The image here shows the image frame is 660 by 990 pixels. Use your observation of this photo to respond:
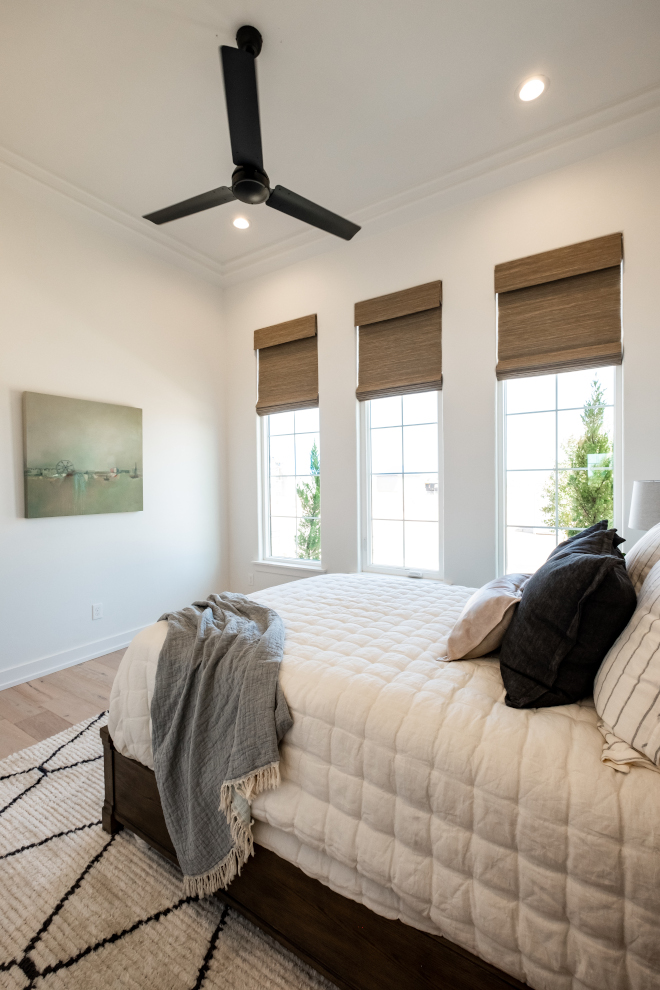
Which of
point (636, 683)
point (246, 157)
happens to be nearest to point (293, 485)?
Result: point (246, 157)

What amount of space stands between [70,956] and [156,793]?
0.41 m

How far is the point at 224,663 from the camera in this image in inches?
56.7

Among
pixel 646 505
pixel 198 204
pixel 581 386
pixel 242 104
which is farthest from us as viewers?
pixel 581 386

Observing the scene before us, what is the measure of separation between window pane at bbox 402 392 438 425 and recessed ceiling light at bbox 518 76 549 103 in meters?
1.66

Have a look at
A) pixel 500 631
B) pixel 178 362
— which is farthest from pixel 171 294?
pixel 500 631

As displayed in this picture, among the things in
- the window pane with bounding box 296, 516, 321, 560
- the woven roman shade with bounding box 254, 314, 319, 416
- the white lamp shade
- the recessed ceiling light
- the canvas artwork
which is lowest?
the window pane with bounding box 296, 516, 321, 560

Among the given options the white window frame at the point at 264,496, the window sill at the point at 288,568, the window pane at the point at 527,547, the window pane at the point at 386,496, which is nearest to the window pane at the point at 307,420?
the white window frame at the point at 264,496

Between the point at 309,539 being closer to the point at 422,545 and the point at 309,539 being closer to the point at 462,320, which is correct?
the point at 422,545

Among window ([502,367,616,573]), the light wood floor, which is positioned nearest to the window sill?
the light wood floor

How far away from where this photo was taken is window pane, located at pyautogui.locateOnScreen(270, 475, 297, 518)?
4.20 meters

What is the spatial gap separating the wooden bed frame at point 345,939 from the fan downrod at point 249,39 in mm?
3089

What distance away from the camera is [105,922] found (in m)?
1.37

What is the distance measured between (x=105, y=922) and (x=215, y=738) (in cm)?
64

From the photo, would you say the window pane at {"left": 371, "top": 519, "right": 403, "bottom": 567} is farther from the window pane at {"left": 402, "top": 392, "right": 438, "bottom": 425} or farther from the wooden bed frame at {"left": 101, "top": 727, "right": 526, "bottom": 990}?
the wooden bed frame at {"left": 101, "top": 727, "right": 526, "bottom": 990}
